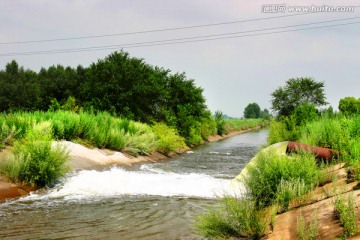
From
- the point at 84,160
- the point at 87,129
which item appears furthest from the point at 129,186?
the point at 87,129

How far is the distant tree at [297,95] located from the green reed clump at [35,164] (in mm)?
33373

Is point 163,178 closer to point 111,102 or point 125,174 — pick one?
point 125,174

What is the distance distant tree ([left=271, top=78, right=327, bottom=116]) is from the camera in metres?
41.3

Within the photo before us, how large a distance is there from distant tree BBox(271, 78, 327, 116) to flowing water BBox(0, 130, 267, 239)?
30.1 meters

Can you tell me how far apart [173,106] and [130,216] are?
98.9 feet

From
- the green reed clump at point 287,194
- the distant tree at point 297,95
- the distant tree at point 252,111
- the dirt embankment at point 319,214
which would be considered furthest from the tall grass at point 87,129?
the distant tree at point 252,111

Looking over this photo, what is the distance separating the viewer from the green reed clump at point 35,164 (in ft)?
34.6

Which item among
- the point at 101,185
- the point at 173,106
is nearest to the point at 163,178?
the point at 101,185

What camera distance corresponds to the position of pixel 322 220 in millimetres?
5250

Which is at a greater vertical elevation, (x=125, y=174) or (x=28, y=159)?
(x=28, y=159)

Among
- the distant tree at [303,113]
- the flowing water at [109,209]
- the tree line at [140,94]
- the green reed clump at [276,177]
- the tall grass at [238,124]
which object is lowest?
the flowing water at [109,209]

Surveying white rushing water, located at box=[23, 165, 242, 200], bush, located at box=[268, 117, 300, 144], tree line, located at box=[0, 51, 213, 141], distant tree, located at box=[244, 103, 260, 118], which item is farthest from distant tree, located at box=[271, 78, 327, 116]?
distant tree, located at box=[244, 103, 260, 118]

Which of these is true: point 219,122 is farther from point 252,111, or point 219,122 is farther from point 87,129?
point 252,111

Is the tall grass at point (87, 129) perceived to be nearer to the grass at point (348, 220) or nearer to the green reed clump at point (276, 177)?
the green reed clump at point (276, 177)
